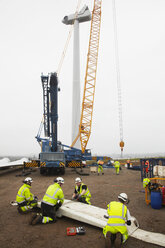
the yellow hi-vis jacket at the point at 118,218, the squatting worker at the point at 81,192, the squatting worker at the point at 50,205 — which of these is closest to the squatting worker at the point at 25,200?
the squatting worker at the point at 50,205

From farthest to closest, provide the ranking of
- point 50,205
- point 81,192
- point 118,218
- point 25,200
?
point 81,192 < point 25,200 < point 50,205 < point 118,218

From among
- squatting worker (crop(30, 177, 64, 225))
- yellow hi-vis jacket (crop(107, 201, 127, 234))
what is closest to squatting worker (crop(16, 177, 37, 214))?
squatting worker (crop(30, 177, 64, 225))

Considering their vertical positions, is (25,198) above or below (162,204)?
above

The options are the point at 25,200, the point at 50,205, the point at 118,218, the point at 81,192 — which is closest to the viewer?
the point at 118,218

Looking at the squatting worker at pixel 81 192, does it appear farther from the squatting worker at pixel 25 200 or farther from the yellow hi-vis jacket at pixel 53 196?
the squatting worker at pixel 25 200

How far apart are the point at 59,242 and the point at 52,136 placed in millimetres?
15517

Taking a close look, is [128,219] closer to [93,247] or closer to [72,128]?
[93,247]

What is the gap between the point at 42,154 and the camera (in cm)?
1755

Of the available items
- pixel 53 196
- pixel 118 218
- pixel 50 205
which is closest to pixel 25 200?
pixel 50 205

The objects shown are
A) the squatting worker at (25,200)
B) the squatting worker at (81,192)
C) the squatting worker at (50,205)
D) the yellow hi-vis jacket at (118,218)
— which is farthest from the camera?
the squatting worker at (81,192)

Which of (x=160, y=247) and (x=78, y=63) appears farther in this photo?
(x=78, y=63)

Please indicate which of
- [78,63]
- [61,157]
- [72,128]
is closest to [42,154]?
[61,157]

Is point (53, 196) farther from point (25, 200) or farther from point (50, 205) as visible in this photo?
point (25, 200)

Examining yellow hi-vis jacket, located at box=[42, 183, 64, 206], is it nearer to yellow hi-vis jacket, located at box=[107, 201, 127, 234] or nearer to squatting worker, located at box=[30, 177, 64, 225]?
squatting worker, located at box=[30, 177, 64, 225]
